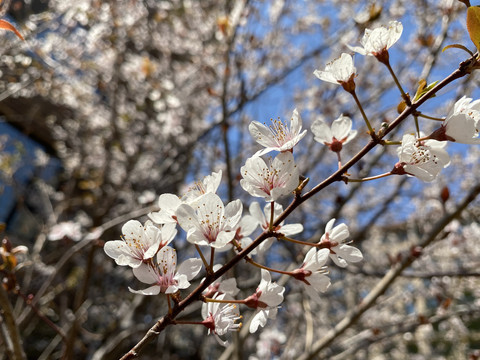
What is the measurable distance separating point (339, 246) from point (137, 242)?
42cm

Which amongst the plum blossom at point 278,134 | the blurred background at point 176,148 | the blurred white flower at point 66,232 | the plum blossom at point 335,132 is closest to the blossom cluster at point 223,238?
the plum blossom at point 278,134

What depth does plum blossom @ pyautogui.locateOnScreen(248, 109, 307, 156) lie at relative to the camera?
0.77m

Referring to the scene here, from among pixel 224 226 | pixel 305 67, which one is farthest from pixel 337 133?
pixel 305 67

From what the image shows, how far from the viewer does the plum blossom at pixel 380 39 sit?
825 millimetres

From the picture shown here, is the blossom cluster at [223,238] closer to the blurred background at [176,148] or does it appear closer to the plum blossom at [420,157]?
the plum blossom at [420,157]

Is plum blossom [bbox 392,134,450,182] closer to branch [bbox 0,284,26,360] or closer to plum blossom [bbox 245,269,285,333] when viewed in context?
plum blossom [bbox 245,269,285,333]

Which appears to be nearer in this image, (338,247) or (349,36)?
(338,247)

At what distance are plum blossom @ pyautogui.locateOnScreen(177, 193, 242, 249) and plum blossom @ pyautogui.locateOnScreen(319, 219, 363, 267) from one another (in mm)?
212

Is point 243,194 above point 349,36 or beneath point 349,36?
beneath

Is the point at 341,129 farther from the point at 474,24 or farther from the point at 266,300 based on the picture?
the point at 266,300

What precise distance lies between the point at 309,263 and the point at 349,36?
2999mm

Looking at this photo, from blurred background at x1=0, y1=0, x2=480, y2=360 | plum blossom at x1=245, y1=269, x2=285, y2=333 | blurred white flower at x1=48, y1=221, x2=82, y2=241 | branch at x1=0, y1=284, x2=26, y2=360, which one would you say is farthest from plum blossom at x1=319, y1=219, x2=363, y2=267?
blurred white flower at x1=48, y1=221, x2=82, y2=241

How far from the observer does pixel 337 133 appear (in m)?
0.91

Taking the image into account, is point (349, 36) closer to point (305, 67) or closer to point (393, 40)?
point (305, 67)
